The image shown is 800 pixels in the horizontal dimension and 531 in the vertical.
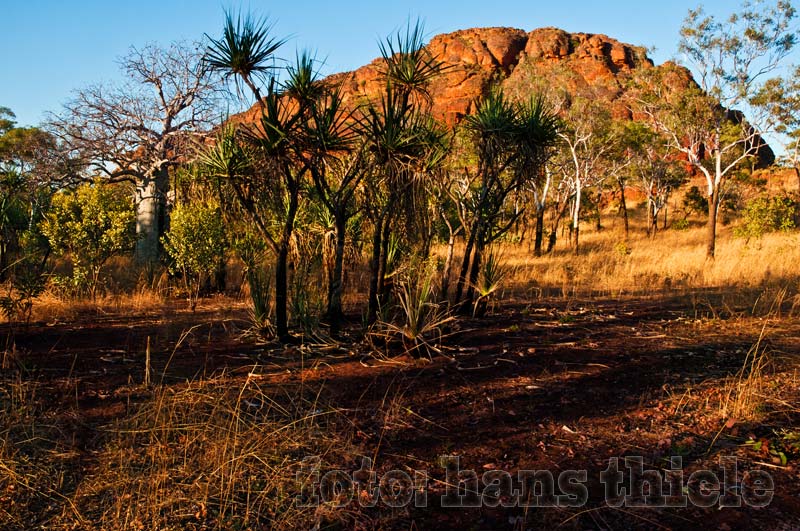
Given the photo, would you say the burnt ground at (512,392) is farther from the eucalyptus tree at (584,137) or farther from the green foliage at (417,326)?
the eucalyptus tree at (584,137)

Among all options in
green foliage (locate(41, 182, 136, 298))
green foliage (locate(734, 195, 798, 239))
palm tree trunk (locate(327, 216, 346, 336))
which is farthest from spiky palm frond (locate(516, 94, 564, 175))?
green foliage (locate(734, 195, 798, 239))

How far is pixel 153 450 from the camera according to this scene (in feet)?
11.3

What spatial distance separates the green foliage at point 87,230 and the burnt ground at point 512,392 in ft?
8.35

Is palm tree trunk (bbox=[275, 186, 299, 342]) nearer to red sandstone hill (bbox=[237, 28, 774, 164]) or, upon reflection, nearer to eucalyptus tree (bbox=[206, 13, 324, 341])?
eucalyptus tree (bbox=[206, 13, 324, 341])

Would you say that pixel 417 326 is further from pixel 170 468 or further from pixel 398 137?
pixel 170 468

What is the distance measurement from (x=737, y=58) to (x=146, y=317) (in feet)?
67.5

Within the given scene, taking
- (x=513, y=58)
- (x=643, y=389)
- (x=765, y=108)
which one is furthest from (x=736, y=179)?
(x=513, y=58)

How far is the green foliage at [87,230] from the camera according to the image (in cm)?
1007

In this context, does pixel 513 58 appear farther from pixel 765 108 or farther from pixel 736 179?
pixel 765 108

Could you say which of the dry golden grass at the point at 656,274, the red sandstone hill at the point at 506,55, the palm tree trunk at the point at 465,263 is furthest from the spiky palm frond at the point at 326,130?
the red sandstone hill at the point at 506,55

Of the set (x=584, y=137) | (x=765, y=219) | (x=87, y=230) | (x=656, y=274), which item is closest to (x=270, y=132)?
(x=87, y=230)

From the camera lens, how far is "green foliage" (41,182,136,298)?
1007 centimetres

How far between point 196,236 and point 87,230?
195 cm

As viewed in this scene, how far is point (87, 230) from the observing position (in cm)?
1025
